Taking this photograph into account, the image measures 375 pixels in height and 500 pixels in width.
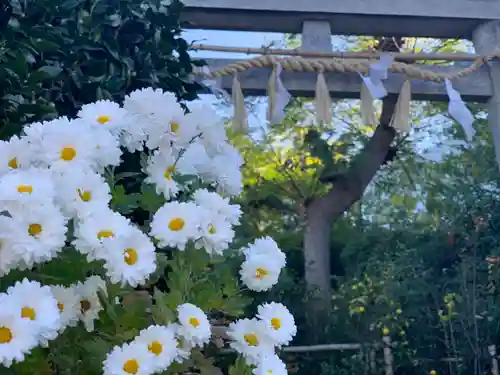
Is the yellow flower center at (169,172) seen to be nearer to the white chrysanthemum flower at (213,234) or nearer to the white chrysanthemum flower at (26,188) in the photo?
the white chrysanthemum flower at (213,234)

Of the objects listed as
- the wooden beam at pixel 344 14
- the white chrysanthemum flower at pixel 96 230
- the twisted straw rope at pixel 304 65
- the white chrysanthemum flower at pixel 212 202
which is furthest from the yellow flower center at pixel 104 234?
the wooden beam at pixel 344 14

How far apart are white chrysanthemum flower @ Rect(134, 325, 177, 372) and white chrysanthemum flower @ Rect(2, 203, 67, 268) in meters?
0.18

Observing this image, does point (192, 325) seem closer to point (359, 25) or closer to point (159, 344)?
point (159, 344)

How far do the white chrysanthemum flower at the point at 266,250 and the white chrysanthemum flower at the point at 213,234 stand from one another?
13 cm

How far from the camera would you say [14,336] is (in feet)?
2.75

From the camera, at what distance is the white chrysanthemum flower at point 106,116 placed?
1.09m

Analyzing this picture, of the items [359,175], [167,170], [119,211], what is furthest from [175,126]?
[359,175]

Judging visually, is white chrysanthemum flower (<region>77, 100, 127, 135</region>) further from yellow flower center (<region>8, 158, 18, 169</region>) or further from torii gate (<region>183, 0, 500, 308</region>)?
torii gate (<region>183, 0, 500, 308</region>)

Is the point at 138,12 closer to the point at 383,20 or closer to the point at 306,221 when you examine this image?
the point at 383,20

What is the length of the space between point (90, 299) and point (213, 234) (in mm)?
215

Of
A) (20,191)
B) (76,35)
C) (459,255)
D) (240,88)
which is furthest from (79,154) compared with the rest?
(459,255)

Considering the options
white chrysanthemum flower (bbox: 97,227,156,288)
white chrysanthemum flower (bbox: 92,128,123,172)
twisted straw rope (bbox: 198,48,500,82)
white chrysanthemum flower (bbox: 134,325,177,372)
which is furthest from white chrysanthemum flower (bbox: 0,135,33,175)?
twisted straw rope (bbox: 198,48,500,82)

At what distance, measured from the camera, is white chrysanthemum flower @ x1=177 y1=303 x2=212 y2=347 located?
0.99 m

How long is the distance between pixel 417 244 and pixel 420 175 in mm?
1335
